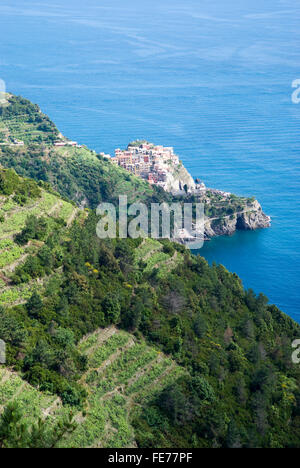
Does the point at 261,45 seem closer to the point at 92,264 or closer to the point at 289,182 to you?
the point at 289,182

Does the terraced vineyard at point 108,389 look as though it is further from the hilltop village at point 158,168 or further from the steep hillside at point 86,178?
the hilltop village at point 158,168

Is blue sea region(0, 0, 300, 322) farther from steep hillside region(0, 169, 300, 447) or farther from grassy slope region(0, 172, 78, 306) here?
grassy slope region(0, 172, 78, 306)

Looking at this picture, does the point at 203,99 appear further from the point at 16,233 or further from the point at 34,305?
the point at 34,305

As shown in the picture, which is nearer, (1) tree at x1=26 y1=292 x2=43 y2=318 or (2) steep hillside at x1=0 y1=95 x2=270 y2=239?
(1) tree at x1=26 y1=292 x2=43 y2=318

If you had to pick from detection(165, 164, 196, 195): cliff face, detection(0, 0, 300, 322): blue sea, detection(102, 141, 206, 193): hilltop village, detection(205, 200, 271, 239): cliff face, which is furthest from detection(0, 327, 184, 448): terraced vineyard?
detection(165, 164, 196, 195): cliff face

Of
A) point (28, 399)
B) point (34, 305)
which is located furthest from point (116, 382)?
point (28, 399)
